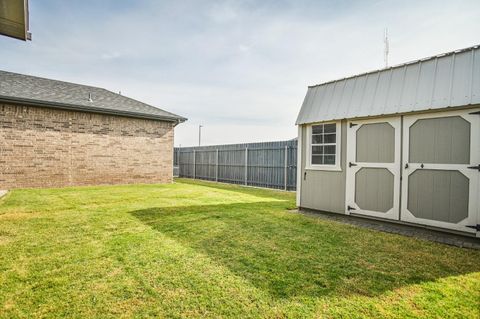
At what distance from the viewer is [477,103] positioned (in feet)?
13.8

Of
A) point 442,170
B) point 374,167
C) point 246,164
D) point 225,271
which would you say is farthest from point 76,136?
point 442,170

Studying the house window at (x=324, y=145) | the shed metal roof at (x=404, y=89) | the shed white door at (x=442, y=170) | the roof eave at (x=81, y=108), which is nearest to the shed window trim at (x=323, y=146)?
the house window at (x=324, y=145)

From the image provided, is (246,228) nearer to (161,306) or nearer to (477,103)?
(161,306)

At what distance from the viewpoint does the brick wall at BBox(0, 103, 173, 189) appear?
1042 centimetres

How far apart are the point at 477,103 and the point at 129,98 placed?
50.5 ft

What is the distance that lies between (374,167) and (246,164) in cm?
965

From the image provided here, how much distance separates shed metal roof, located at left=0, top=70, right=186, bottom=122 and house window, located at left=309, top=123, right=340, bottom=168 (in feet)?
31.2

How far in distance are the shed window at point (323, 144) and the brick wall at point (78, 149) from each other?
972 centimetres

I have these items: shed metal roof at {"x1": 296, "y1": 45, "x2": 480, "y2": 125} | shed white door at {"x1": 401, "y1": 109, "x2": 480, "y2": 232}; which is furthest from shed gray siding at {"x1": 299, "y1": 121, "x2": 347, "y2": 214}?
shed white door at {"x1": 401, "y1": 109, "x2": 480, "y2": 232}

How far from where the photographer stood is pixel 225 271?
310 centimetres

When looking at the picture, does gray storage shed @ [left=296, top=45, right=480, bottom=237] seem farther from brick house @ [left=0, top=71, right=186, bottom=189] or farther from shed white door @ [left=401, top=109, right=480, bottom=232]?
brick house @ [left=0, top=71, right=186, bottom=189]

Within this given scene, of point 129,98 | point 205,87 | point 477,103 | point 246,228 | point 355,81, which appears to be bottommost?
point 246,228

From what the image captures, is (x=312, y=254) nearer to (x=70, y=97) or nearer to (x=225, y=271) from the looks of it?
(x=225, y=271)

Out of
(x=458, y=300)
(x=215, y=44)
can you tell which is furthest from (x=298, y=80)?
(x=458, y=300)
